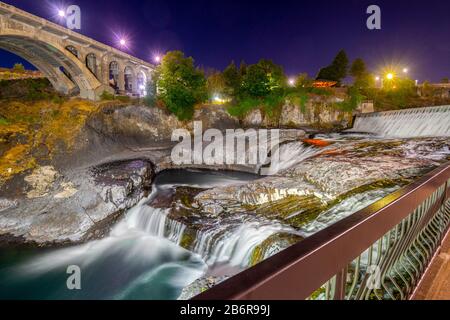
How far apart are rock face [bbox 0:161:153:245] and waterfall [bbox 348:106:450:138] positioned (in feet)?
55.6

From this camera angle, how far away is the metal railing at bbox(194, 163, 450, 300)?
39.4 inches

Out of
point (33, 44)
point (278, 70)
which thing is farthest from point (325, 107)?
point (33, 44)

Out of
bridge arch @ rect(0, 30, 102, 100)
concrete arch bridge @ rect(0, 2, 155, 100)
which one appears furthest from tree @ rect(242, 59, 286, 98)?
bridge arch @ rect(0, 30, 102, 100)

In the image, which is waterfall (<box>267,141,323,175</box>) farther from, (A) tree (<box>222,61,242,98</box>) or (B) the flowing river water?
(A) tree (<box>222,61,242,98</box>)

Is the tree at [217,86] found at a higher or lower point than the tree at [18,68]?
lower

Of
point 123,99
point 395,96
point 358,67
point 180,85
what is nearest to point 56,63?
point 123,99

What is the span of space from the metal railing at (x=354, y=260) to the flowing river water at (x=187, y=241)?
3459 millimetres

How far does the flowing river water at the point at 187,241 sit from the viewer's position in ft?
22.6

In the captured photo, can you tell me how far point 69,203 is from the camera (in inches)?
433

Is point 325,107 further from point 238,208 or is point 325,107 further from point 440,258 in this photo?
point 440,258

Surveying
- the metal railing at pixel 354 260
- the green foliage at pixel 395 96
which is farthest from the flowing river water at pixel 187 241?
the green foliage at pixel 395 96

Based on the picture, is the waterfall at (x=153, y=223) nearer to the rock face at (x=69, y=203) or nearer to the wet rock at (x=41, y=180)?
the rock face at (x=69, y=203)
